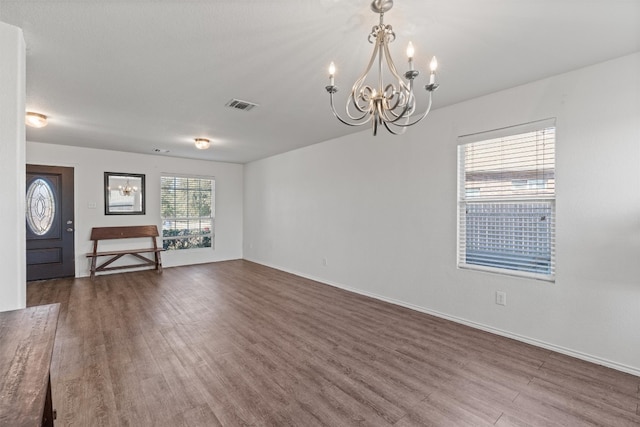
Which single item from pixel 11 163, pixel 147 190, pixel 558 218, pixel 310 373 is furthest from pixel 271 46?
pixel 147 190

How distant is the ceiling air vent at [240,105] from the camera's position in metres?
3.26

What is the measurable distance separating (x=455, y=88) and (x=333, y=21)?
5.28ft

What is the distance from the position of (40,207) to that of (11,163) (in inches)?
173

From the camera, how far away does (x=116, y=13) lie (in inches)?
70.6

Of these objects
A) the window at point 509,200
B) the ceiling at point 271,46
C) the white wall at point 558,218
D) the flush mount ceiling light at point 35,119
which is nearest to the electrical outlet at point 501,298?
the white wall at point 558,218

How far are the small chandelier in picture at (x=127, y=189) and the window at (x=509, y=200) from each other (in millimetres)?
6152

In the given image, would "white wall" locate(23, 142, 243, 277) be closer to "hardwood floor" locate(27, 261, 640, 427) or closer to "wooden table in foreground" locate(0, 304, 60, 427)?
"hardwood floor" locate(27, 261, 640, 427)

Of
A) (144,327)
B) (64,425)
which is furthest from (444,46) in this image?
(144,327)

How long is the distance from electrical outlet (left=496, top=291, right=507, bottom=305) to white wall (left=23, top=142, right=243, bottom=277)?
601 centimetres

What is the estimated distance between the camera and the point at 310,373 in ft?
7.47

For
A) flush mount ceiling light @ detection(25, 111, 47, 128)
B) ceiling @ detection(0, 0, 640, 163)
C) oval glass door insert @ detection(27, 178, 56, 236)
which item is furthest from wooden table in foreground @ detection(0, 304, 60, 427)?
oval glass door insert @ detection(27, 178, 56, 236)

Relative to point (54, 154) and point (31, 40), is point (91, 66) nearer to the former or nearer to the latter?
point (31, 40)

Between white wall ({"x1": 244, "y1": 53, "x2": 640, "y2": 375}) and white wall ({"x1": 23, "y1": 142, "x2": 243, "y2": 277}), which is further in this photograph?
white wall ({"x1": 23, "y1": 142, "x2": 243, "y2": 277})

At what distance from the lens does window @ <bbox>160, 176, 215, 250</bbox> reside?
257 inches
